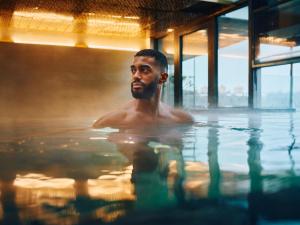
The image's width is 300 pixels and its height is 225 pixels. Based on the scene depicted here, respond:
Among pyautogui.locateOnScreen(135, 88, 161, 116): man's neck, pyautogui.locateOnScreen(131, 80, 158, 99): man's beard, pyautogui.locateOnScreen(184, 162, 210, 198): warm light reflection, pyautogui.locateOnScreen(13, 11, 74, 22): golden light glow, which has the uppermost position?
pyautogui.locateOnScreen(13, 11, 74, 22): golden light glow

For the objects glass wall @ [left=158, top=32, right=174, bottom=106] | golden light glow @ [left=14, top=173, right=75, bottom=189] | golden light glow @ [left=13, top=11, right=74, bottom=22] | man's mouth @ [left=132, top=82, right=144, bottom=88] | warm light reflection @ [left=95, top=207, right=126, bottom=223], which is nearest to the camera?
warm light reflection @ [left=95, top=207, right=126, bottom=223]

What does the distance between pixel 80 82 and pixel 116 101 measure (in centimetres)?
Result: 138

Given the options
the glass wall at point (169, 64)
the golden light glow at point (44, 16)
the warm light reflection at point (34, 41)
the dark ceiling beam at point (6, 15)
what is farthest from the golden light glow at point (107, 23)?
the dark ceiling beam at point (6, 15)

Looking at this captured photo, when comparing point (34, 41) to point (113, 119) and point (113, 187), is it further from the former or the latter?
point (113, 187)

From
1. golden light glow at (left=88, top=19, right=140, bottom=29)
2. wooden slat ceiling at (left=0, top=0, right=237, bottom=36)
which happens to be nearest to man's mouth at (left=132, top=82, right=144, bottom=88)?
wooden slat ceiling at (left=0, top=0, right=237, bottom=36)

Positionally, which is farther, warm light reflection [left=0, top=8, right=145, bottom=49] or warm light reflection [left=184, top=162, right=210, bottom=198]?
warm light reflection [left=0, top=8, right=145, bottom=49]

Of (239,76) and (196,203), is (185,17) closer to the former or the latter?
(239,76)

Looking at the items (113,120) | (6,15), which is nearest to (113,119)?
(113,120)

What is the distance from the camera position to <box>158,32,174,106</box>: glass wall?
11.5 metres

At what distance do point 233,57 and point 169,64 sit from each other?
316 centimetres

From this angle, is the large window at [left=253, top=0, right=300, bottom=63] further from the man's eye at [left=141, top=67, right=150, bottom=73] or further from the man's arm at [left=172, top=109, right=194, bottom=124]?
the man's eye at [left=141, top=67, right=150, bottom=73]

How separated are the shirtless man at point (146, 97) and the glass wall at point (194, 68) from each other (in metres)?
5.69

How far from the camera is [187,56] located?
35.8 ft

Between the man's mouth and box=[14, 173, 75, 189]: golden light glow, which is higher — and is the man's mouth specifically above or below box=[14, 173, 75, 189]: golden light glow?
above
